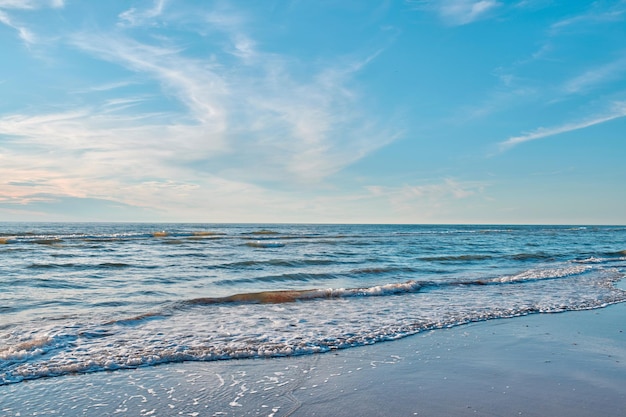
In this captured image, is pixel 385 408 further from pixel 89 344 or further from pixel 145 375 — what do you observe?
pixel 89 344

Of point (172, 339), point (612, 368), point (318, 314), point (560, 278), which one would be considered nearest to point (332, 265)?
point (560, 278)

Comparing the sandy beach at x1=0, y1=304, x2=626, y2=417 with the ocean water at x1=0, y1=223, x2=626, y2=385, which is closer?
the sandy beach at x1=0, y1=304, x2=626, y2=417

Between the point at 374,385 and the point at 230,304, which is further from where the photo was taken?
the point at 230,304

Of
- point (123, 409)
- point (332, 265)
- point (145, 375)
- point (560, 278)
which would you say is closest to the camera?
point (123, 409)

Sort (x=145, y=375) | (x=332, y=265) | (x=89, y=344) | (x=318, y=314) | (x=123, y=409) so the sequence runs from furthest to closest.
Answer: (x=332, y=265), (x=318, y=314), (x=89, y=344), (x=145, y=375), (x=123, y=409)

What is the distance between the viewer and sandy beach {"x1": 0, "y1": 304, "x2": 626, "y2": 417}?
15.5ft

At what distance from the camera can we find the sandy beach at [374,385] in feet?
15.5

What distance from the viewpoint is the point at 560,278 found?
57.1 ft

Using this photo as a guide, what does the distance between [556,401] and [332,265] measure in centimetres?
1608

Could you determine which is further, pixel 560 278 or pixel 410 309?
pixel 560 278

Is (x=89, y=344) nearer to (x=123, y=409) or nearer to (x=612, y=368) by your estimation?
(x=123, y=409)

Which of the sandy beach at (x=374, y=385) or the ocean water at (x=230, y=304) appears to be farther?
the ocean water at (x=230, y=304)

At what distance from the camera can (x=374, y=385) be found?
5.48 meters

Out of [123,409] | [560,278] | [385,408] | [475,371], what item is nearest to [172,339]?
[123,409]
